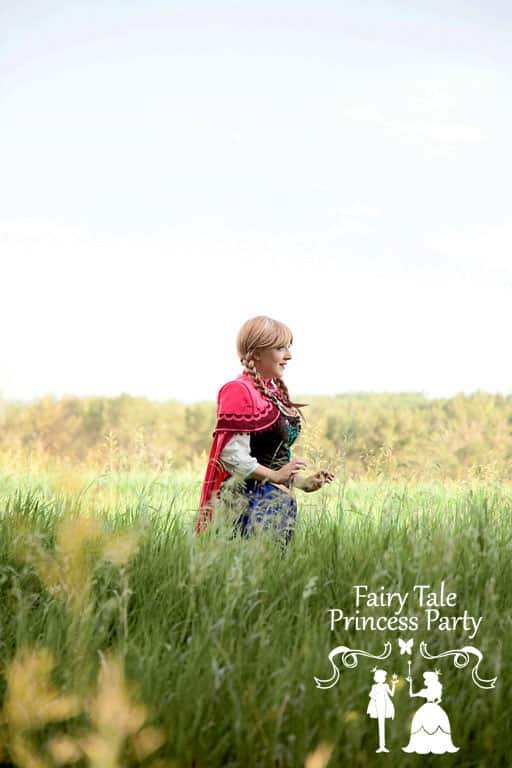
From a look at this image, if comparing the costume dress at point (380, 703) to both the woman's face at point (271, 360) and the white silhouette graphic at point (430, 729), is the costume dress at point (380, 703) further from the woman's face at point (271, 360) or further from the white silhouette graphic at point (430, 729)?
the woman's face at point (271, 360)

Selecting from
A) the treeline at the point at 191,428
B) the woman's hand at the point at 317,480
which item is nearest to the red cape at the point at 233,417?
the woman's hand at the point at 317,480

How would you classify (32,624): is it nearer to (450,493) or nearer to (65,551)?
(65,551)

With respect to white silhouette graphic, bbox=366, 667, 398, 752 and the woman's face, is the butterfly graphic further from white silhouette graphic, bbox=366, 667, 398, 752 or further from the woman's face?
the woman's face

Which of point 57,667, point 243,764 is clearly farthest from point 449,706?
point 57,667

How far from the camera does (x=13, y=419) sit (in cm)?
1217

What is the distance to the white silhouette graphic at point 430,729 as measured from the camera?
2.42m

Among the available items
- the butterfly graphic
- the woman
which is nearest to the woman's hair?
the woman

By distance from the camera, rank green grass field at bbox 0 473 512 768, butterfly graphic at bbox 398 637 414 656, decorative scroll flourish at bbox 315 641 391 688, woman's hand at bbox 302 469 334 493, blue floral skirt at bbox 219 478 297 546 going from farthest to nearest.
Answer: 1. woman's hand at bbox 302 469 334 493
2. blue floral skirt at bbox 219 478 297 546
3. butterfly graphic at bbox 398 637 414 656
4. decorative scroll flourish at bbox 315 641 391 688
5. green grass field at bbox 0 473 512 768

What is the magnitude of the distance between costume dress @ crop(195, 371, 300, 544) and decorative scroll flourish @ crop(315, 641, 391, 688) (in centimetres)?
118

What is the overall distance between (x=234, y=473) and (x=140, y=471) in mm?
6134

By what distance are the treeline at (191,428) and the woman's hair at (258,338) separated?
605cm

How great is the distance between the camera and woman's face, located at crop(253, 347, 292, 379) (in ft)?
13.8

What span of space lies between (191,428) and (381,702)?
375 inches
